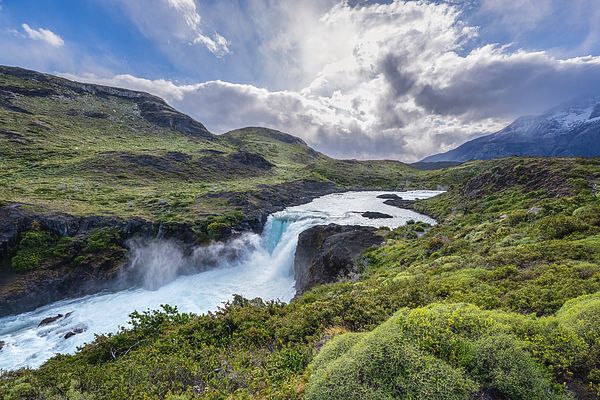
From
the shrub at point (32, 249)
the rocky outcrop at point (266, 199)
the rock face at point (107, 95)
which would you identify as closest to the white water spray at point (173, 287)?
the rocky outcrop at point (266, 199)

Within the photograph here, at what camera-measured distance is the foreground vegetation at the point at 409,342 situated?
18.7ft

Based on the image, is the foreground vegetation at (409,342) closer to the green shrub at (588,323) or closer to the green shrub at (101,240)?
the green shrub at (588,323)

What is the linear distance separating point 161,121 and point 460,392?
5978 inches

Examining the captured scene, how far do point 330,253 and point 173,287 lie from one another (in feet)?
61.5

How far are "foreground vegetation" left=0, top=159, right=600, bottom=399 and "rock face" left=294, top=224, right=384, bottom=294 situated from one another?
7654 millimetres

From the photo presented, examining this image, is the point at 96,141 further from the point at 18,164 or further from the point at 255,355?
the point at 255,355

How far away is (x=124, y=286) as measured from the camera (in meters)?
33.5

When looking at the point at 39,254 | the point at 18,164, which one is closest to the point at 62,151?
the point at 18,164

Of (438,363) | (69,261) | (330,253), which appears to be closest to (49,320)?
(69,261)

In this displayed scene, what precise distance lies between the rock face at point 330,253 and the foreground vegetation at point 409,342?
765 centimetres

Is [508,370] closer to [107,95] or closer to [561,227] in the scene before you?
[561,227]

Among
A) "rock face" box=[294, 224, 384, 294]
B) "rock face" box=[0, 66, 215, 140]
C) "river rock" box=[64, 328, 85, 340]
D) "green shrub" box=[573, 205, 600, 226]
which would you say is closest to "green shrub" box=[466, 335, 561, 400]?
"green shrub" box=[573, 205, 600, 226]

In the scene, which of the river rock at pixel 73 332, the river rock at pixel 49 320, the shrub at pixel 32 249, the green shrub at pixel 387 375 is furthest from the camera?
the shrub at pixel 32 249

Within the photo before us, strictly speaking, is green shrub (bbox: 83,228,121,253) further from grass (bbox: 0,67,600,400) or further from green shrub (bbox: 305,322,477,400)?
green shrub (bbox: 305,322,477,400)
